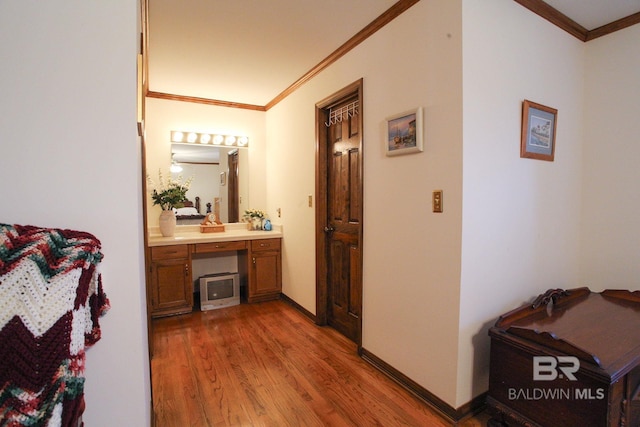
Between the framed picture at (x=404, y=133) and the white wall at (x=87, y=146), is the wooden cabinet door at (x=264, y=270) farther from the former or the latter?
the white wall at (x=87, y=146)

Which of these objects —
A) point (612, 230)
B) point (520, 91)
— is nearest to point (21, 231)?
point (520, 91)

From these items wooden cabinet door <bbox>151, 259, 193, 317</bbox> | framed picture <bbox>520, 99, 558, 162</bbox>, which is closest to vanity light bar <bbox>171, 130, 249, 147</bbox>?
wooden cabinet door <bbox>151, 259, 193, 317</bbox>

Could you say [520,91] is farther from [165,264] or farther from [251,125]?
[165,264]

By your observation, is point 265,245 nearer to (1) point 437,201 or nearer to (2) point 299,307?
(2) point 299,307

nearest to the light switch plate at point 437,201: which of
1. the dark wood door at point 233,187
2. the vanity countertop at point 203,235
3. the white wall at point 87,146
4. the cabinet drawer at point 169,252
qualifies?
the white wall at point 87,146

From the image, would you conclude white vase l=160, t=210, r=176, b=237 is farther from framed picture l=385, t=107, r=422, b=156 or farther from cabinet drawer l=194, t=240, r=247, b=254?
framed picture l=385, t=107, r=422, b=156

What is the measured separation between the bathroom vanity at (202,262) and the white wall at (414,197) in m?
1.66

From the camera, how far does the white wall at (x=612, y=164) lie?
2072 mm

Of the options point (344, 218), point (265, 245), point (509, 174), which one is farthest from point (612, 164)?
point (265, 245)

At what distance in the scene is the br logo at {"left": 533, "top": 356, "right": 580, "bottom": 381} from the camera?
134 cm

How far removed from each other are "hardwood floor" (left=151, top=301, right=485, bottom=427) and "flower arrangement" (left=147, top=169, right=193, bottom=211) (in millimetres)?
1310

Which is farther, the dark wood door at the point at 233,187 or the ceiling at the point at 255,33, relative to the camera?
the dark wood door at the point at 233,187

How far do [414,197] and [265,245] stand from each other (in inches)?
87.6

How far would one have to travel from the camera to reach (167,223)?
337cm
